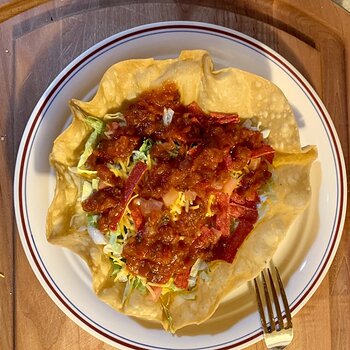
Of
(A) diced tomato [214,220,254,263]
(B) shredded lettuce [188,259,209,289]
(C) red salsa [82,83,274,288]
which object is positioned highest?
(C) red salsa [82,83,274,288]

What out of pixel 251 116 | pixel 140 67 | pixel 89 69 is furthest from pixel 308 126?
pixel 89 69

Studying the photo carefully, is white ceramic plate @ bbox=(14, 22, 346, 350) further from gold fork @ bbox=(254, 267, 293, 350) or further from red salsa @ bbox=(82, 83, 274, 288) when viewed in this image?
red salsa @ bbox=(82, 83, 274, 288)

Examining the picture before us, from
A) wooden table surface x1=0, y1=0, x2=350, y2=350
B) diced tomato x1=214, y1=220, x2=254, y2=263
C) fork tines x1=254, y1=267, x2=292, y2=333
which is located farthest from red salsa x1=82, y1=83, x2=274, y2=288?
wooden table surface x1=0, y1=0, x2=350, y2=350

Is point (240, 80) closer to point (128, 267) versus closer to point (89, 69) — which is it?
point (89, 69)

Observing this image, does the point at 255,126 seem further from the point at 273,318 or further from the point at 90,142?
the point at 273,318

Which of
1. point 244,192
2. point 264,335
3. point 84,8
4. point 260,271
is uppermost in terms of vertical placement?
point 84,8

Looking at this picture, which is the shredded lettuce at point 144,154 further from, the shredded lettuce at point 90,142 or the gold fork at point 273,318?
the gold fork at point 273,318

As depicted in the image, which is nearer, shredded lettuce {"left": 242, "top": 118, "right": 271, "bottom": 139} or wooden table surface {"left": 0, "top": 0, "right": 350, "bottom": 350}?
shredded lettuce {"left": 242, "top": 118, "right": 271, "bottom": 139}
